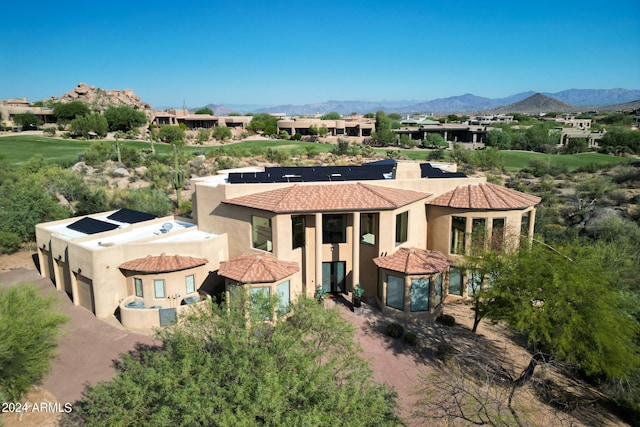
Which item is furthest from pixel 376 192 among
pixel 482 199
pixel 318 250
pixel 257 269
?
pixel 257 269

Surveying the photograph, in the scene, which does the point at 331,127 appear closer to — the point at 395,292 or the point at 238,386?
the point at 395,292

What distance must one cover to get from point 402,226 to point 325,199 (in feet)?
18.6

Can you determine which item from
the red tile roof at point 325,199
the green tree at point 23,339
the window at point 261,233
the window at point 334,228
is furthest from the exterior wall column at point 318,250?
the green tree at point 23,339

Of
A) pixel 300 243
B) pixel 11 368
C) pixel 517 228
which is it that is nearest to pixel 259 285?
pixel 300 243

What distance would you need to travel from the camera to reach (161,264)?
24.6 meters

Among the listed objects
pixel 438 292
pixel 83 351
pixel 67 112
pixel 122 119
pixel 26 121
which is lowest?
pixel 83 351

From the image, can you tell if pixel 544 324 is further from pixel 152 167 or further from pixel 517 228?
pixel 152 167

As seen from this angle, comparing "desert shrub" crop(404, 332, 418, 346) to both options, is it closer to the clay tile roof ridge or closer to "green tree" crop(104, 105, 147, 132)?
the clay tile roof ridge

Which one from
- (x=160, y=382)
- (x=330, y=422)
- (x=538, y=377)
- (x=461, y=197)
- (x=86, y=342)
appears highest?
(x=461, y=197)

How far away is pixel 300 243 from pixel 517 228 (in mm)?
14108

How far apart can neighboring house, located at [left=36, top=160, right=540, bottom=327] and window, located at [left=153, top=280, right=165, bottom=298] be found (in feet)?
0.19

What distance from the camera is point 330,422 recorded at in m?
11.3

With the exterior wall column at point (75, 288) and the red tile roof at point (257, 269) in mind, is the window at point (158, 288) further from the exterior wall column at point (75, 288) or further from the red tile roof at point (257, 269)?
the exterior wall column at point (75, 288)

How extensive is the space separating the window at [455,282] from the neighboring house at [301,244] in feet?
0.21
